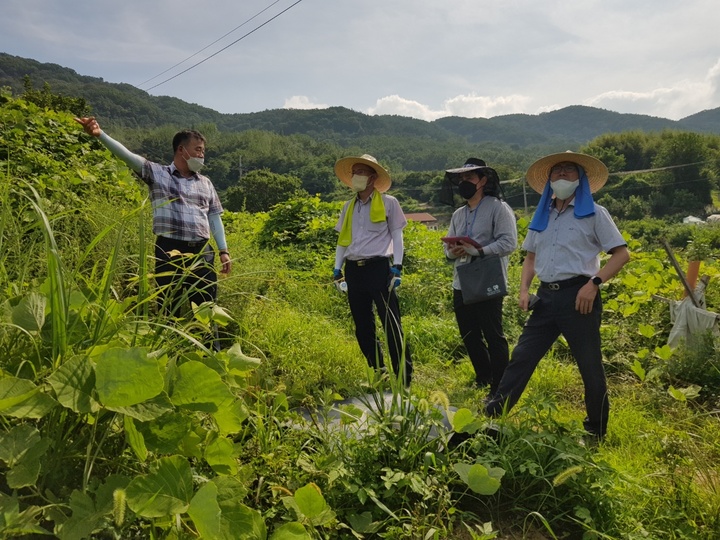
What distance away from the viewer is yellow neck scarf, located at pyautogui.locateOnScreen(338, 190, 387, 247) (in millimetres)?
3297

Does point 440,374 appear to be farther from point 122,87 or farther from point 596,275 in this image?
point 122,87

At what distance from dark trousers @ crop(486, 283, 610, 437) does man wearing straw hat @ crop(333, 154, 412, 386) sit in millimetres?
828

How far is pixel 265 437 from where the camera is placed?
1.72 metres

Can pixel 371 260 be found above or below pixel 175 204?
below

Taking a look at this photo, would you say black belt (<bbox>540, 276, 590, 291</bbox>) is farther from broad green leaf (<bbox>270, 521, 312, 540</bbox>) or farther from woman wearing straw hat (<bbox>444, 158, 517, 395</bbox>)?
broad green leaf (<bbox>270, 521, 312, 540</bbox>)

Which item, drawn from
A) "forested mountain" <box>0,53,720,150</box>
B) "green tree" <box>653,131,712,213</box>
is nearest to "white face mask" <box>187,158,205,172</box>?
"forested mountain" <box>0,53,720,150</box>

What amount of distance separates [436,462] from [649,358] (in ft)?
10.4

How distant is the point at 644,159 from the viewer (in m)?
72.6

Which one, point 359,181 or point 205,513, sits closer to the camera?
point 205,513

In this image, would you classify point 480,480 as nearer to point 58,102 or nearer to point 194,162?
point 194,162

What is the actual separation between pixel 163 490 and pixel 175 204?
7.77 ft

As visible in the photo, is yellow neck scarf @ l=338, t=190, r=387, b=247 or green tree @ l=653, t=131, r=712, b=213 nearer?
yellow neck scarf @ l=338, t=190, r=387, b=247

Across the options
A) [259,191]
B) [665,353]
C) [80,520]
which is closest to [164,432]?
[80,520]

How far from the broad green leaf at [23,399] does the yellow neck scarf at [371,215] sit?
258cm
